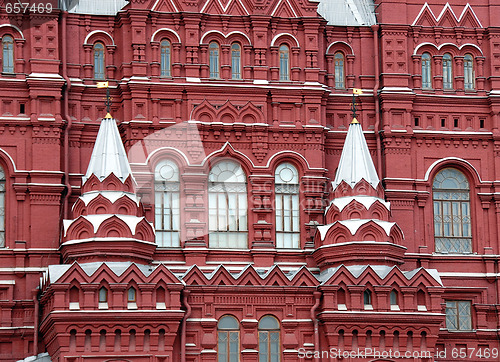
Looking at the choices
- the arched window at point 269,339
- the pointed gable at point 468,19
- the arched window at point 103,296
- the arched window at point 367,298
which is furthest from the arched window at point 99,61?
the pointed gable at point 468,19

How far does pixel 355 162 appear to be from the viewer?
43.2 metres

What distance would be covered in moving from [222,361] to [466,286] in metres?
8.05

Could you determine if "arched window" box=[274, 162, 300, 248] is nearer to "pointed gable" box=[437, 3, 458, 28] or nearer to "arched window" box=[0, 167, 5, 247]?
"pointed gable" box=[437, 3, 458, 28]

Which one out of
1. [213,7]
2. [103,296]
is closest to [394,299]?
[103,296]

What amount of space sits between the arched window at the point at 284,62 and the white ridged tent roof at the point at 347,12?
2.05 metres

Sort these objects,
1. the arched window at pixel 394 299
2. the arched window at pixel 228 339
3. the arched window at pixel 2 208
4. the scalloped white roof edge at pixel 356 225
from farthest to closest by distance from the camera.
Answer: the arched window at pixel 2 208 < the scalloped white roof edge at pixel 356 225 < the arched window at pixel 394 299 < the arched window at pixel 228 339

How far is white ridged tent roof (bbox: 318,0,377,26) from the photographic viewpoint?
153 ft

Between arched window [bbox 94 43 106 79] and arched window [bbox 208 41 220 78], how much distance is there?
10.6ft

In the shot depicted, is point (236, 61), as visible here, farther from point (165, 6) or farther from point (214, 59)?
point (165, 6)

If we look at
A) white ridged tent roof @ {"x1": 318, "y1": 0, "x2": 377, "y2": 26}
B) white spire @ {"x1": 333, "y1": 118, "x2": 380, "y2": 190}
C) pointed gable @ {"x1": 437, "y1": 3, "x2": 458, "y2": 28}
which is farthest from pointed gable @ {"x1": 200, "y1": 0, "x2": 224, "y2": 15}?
pointed gable @ {"x1": 437, "y1": 3, "x2": 458, "y2": 28}

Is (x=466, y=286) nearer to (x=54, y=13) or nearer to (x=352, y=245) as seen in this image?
(x=352, y=245)

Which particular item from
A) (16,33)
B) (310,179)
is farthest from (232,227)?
(16,33)

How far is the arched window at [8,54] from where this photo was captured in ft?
145

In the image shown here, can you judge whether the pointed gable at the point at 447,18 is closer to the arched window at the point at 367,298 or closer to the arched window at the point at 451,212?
the arched window at the point at 451,212
